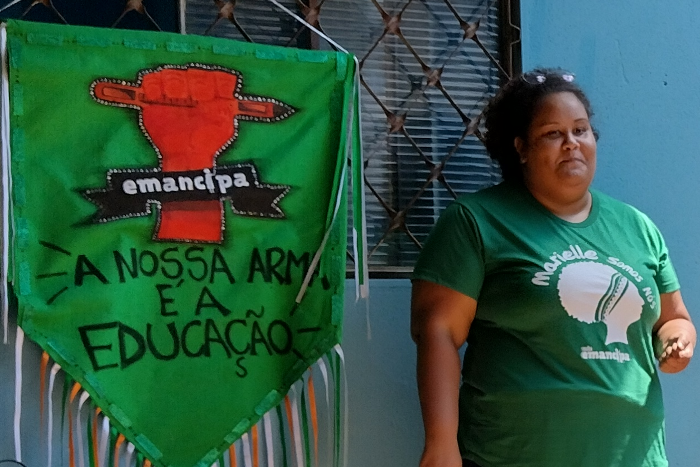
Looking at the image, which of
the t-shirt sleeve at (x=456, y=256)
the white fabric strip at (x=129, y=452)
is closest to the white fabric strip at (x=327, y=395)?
the t-shirt sleeve at (x=456, y=256)

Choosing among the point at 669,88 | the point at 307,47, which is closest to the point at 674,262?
the point at 669,88

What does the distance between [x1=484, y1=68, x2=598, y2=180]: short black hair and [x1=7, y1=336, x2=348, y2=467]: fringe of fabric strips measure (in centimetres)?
49

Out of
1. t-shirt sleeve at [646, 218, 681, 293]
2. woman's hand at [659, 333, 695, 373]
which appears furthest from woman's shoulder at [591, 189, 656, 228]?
woman's hand at [659, 333, 695, 373]

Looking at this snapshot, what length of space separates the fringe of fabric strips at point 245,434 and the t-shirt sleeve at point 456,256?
213mm

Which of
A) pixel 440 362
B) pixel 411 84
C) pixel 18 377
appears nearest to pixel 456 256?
pixel 440 362

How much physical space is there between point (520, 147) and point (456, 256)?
286 mm

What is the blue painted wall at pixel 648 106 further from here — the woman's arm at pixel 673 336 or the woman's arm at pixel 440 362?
the woman's arm at pixel 440 362

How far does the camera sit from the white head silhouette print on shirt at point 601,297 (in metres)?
1.21

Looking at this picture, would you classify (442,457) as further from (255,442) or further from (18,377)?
(18,377)

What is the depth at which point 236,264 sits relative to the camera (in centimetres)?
125

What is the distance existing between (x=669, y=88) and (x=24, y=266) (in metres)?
1.40

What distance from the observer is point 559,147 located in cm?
131

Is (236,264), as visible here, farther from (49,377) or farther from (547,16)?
(547,16)

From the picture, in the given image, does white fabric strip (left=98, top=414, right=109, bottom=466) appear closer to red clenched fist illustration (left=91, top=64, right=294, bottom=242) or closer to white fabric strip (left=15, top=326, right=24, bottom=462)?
white fabric strip (left=15, top=326, right=24, bottom=462)
